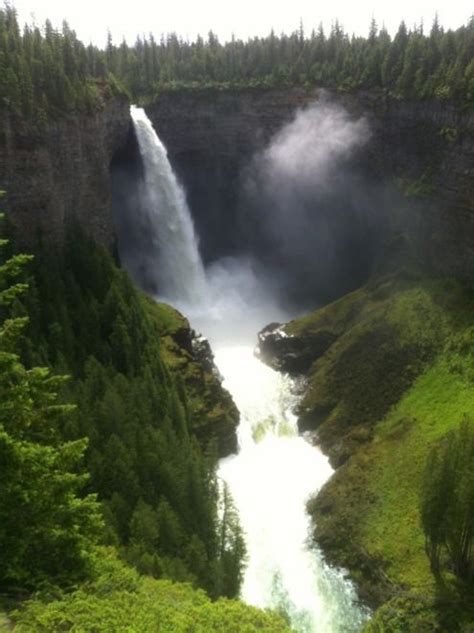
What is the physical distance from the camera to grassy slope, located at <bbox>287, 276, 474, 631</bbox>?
41.0 metres

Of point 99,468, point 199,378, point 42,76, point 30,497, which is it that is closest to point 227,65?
point 42,76

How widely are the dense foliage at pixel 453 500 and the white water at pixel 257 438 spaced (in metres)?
8.09

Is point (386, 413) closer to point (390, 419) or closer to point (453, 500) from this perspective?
point (390, 419)

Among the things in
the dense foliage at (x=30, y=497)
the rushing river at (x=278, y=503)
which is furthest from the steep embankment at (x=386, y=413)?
the dense foliage at (x=30, y=497)

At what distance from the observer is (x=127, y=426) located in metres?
41.7

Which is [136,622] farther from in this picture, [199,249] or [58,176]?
[199,249]

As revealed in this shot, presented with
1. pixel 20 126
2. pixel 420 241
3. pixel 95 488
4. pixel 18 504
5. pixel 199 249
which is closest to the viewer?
pixel 18 504

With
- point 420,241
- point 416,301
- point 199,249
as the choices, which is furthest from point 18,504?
point 199,249

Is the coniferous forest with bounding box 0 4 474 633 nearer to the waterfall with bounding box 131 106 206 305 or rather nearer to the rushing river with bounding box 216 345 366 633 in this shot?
the rushing river with bounding box 216 345 366 633

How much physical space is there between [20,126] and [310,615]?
1792 inches

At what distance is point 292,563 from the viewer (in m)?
45.5

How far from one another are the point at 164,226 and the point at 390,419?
43.9 meters

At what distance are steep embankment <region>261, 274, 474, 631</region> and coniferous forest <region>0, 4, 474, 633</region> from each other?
31 cm

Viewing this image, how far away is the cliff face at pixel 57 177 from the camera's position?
52906 mm
